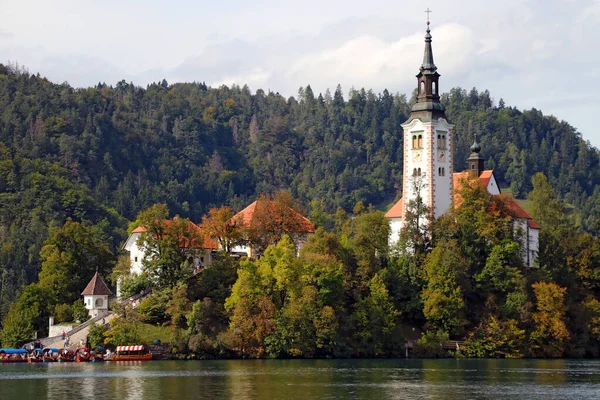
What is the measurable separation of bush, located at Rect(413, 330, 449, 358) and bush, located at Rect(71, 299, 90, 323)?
31844 mm

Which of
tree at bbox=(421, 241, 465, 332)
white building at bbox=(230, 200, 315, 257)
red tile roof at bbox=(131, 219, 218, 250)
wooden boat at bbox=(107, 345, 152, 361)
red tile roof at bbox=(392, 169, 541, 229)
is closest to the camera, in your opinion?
wooden boat at bbox=(107, 345, 152, 361)

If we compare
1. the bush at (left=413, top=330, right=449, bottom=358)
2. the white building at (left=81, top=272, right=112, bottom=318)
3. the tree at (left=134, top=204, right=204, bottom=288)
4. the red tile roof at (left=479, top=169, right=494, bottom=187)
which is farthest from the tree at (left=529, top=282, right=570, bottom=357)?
the white building at (left=81, top=272, right=112, bottom=318)

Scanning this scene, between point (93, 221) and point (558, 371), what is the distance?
411 feet

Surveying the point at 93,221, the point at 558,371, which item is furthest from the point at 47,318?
the point at 93,221

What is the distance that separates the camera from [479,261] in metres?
112

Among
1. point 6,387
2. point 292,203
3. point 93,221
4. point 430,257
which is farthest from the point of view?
point 93,221

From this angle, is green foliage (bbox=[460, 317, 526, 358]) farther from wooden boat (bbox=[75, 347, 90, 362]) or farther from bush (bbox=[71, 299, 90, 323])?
bush (bbox=[71, 299, 90, 323])

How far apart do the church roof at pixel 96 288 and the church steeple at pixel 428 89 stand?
36170 millimetres

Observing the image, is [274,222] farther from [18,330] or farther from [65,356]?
[18,330]

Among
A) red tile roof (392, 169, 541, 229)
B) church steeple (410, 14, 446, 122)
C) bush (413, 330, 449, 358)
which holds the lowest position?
bush (413, 330, 449, 358)

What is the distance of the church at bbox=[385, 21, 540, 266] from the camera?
116 m

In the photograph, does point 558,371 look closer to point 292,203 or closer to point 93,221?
point 292,203

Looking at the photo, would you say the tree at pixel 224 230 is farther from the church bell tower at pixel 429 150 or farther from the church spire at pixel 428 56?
the church spire at pixel 428 56

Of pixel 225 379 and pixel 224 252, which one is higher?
pixel 224 252
